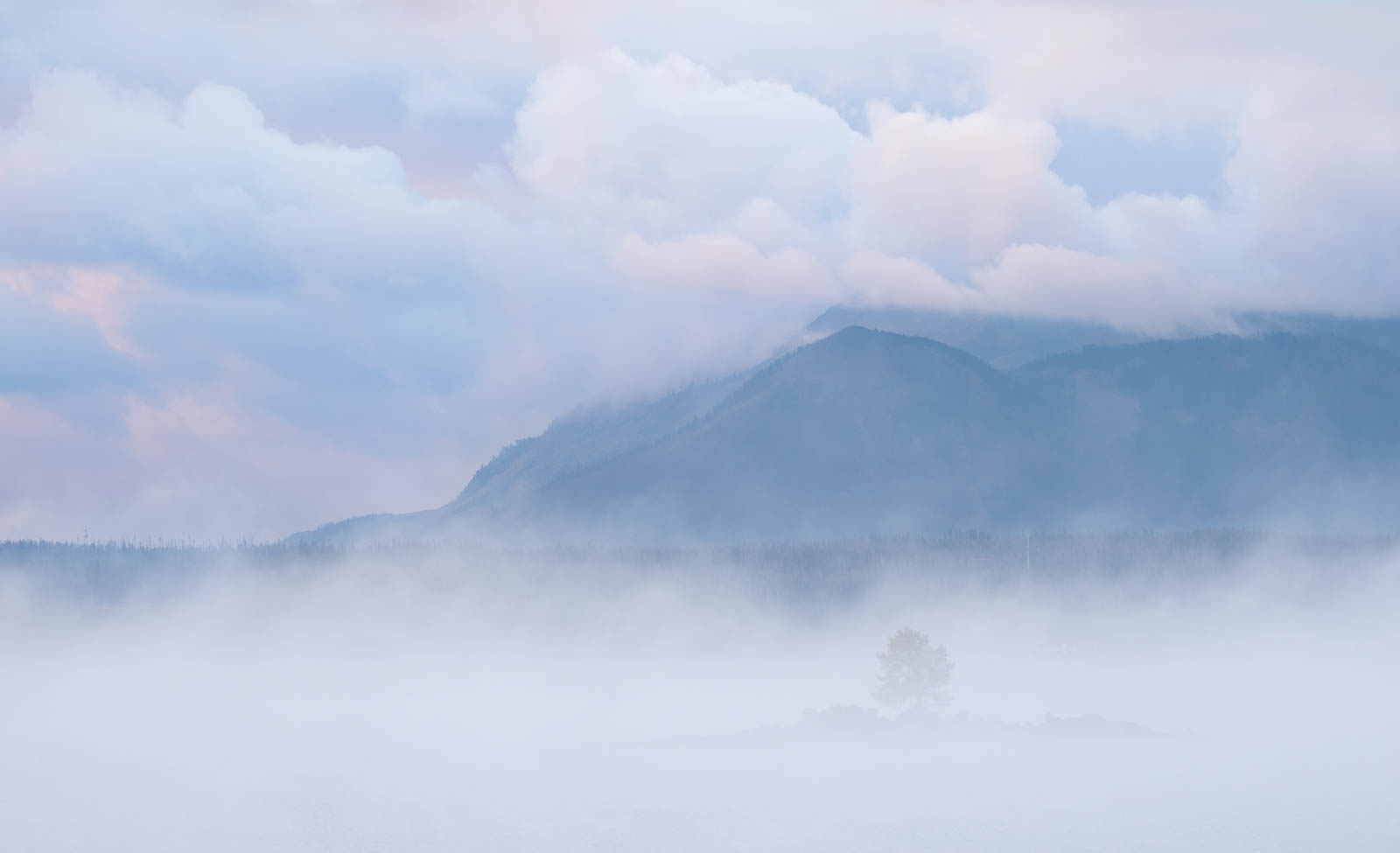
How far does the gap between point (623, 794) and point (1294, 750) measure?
8357cm

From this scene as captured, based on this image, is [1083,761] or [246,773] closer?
[1083,761]

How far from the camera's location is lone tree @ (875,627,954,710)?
529 feet

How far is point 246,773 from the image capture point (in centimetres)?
17725

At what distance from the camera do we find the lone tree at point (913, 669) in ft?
529

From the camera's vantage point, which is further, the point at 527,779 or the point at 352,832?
the point at 527,779

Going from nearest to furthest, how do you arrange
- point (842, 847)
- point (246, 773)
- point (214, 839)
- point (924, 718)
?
point (842, 847), point (214, 839), point (924, 718), point (246, 773)

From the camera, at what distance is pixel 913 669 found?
16412cm

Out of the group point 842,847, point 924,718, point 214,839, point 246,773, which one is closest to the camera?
point 842,847

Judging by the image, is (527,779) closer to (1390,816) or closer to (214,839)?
(214,839)

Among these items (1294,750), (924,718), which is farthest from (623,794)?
(1294,750)

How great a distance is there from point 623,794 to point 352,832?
1123 inches

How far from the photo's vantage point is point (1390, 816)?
129250 mm

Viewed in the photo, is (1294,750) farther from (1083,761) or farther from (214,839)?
(214,839)

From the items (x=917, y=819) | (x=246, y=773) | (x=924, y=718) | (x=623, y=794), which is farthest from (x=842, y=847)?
(x=246, y=773)
